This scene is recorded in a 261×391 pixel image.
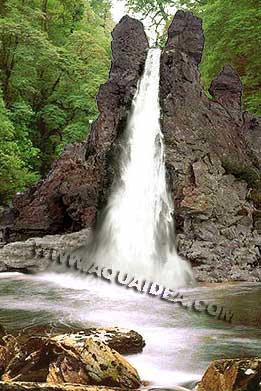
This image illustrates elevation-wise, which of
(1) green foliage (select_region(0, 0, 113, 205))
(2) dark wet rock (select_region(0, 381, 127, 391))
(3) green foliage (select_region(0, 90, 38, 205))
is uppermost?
(1) green foliage (select_region(0, 0, 113, 205))

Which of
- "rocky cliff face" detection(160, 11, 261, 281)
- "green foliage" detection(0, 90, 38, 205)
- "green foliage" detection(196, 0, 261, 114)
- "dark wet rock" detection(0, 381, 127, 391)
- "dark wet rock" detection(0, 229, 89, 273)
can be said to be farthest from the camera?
"green foliage" detection(0, 90, 38, 205)

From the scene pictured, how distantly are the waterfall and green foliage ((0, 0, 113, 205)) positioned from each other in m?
7.86

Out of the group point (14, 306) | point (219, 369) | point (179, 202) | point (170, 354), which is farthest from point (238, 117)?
point (219, 369)

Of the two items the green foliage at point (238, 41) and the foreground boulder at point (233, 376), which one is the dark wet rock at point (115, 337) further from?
the green foliage at point (238, 41)

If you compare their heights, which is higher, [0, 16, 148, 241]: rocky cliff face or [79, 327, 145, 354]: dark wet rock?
[0, 16, 148, 241]: rocky cliff face

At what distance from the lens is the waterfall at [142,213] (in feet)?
40.8

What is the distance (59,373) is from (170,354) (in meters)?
1.62

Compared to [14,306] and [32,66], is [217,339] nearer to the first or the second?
[14,306]

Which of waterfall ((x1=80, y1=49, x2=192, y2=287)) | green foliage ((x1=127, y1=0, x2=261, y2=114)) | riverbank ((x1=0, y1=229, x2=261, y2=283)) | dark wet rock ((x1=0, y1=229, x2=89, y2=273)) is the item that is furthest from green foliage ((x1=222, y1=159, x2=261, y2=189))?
green foliage ((x1=127, y1=0, x2=261, y2=114))

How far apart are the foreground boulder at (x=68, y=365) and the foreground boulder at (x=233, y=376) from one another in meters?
0.73

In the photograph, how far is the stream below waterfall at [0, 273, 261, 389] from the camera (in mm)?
5527

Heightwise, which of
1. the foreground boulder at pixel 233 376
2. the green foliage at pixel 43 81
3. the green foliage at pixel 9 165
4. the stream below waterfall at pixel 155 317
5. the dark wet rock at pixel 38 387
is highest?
the green foliage at pixel 43 81

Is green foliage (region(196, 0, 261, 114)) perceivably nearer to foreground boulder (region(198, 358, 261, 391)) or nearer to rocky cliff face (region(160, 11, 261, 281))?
rocky cliff face (region(160, 11, 261, 281))

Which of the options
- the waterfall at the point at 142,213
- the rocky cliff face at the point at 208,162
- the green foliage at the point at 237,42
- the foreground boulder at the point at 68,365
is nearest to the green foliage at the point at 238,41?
the green foliage at the point at 237,42
